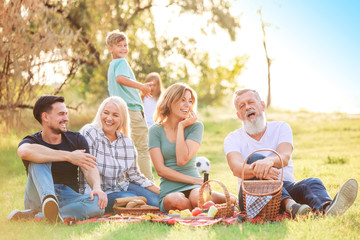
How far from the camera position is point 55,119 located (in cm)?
477

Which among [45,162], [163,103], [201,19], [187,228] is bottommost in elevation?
[187,228]

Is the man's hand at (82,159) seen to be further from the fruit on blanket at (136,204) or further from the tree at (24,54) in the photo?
the tree at (24,54)

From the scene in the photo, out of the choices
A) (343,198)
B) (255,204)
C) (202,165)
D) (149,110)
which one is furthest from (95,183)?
(149,110)

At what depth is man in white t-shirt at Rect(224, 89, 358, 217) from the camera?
3990 mm

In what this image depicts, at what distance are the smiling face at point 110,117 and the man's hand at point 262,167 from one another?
1885 mm

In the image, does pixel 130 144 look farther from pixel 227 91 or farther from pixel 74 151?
pixel 227 91

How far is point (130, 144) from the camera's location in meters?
5.39

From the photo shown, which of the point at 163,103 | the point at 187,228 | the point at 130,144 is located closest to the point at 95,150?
the point at 130,144

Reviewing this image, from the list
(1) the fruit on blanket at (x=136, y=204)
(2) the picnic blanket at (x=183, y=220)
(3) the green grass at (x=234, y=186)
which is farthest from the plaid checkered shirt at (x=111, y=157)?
(3) the green grass at (x=234, y=186)

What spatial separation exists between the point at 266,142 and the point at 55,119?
2.32 meters

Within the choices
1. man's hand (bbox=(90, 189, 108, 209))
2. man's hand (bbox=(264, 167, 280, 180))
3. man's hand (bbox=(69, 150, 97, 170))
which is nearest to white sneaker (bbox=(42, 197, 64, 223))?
man's hand (bbox=(90, 189, 108, 209))

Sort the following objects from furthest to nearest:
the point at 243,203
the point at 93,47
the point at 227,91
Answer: the point at 227,91 < the point at 93,47 < the point at 243,203

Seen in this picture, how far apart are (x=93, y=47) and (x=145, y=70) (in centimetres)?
293

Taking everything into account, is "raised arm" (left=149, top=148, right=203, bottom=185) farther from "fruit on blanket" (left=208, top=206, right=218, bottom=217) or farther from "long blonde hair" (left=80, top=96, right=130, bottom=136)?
"fruit on blanket" (left=208, top=206, right=218, bottom=217)
